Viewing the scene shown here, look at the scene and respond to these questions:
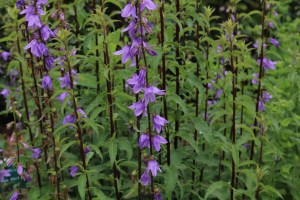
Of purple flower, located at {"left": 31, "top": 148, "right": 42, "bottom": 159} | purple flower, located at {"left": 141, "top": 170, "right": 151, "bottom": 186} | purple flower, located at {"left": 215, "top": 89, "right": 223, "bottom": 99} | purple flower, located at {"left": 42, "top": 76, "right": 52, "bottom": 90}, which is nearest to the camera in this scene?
purple flower, located at {"left": 141, "top": 170, "right": 151, "bottom": 186}

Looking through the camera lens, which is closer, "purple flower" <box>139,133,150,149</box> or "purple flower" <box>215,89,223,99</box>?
"purple flower" <box>139,133,150,149</box>

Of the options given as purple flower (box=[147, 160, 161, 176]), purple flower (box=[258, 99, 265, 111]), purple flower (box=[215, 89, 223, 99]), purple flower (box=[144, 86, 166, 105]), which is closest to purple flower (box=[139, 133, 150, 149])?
purple flower (box=[147, 160, 161, 176])

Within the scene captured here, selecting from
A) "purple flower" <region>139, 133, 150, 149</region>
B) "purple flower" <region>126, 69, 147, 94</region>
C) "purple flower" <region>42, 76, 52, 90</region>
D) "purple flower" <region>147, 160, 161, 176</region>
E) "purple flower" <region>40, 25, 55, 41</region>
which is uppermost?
"purple flower" <region>40, 25, 55, 41</region>

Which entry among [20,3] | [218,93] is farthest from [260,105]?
[20,3]

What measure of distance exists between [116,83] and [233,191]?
3.85ft

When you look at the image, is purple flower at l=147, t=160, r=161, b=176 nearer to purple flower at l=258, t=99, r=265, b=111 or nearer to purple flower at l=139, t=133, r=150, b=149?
purple flower at l=139, t=133, r=150, b=149

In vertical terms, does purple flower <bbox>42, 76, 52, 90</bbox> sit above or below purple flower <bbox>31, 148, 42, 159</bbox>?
above

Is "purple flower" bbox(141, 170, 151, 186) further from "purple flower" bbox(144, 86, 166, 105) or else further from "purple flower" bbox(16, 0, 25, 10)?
"purple flower" bbox(16, 0, 25, 10)

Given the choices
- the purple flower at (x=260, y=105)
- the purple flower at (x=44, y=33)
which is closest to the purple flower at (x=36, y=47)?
the purple flower at (x=44, y=33)

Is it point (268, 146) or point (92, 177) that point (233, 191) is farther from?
point (92, 177)

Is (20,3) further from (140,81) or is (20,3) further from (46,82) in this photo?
(140,81)

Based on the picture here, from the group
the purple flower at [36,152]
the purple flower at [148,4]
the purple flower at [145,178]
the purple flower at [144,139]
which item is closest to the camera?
the purple flower at [148,4]

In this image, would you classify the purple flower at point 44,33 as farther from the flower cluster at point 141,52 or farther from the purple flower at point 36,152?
the purple flower at point 36,152

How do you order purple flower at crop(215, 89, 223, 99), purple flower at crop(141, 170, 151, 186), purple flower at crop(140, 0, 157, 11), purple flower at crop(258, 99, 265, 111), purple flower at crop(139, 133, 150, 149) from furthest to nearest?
1. purple flower at crop(215, 89, 223, 99)
2. purple flower at crop(258, 99, 265, 111)
3. purple flower at crop(141, 170, 151, 186)
4. purple flower at crop(139, 133, 150, 149)
5. purple flower at crop(140, 0, 157, 11)
